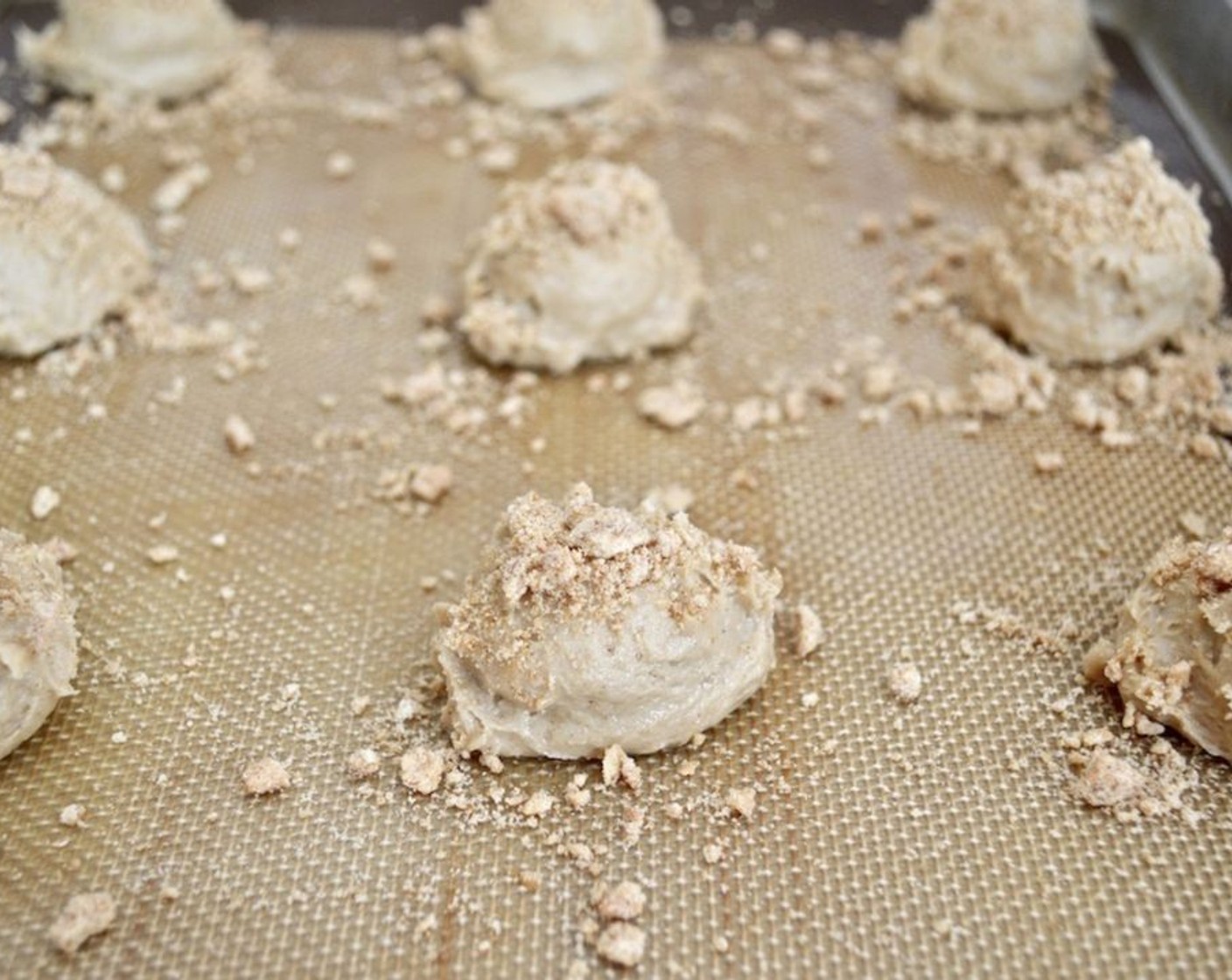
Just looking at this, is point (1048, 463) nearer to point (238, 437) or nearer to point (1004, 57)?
point (1004, 57)

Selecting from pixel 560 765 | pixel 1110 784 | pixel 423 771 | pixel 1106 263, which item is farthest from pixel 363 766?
pixel 1106 263

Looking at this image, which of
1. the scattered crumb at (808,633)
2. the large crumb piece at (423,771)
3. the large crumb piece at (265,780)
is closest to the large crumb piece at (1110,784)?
the scattered crumb at (808,633)

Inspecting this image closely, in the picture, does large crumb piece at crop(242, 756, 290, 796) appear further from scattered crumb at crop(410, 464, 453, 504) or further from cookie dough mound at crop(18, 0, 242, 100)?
cookie dough mound at crop(18, 0, 242, 100)

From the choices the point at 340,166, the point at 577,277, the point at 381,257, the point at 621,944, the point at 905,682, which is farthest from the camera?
the point at 340,166

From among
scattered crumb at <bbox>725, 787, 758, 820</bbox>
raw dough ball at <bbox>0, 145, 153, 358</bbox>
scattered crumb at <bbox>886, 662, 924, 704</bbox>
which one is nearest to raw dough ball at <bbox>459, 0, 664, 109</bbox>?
raw dough ball at <bbox>0, 145, 153, 358</bbox>

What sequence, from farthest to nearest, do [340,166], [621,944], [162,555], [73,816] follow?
[340,166] < [162,555] < [73,816] < [621,944]

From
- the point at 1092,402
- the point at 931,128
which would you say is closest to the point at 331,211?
the point at 931,128

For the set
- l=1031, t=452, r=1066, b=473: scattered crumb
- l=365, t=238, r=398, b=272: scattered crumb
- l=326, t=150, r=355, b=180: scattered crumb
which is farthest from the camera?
l=326, t=150, r=355, b=180: scattered crumb

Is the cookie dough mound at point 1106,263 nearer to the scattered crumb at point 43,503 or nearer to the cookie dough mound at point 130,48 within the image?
the scattered crumb at point 43,503
